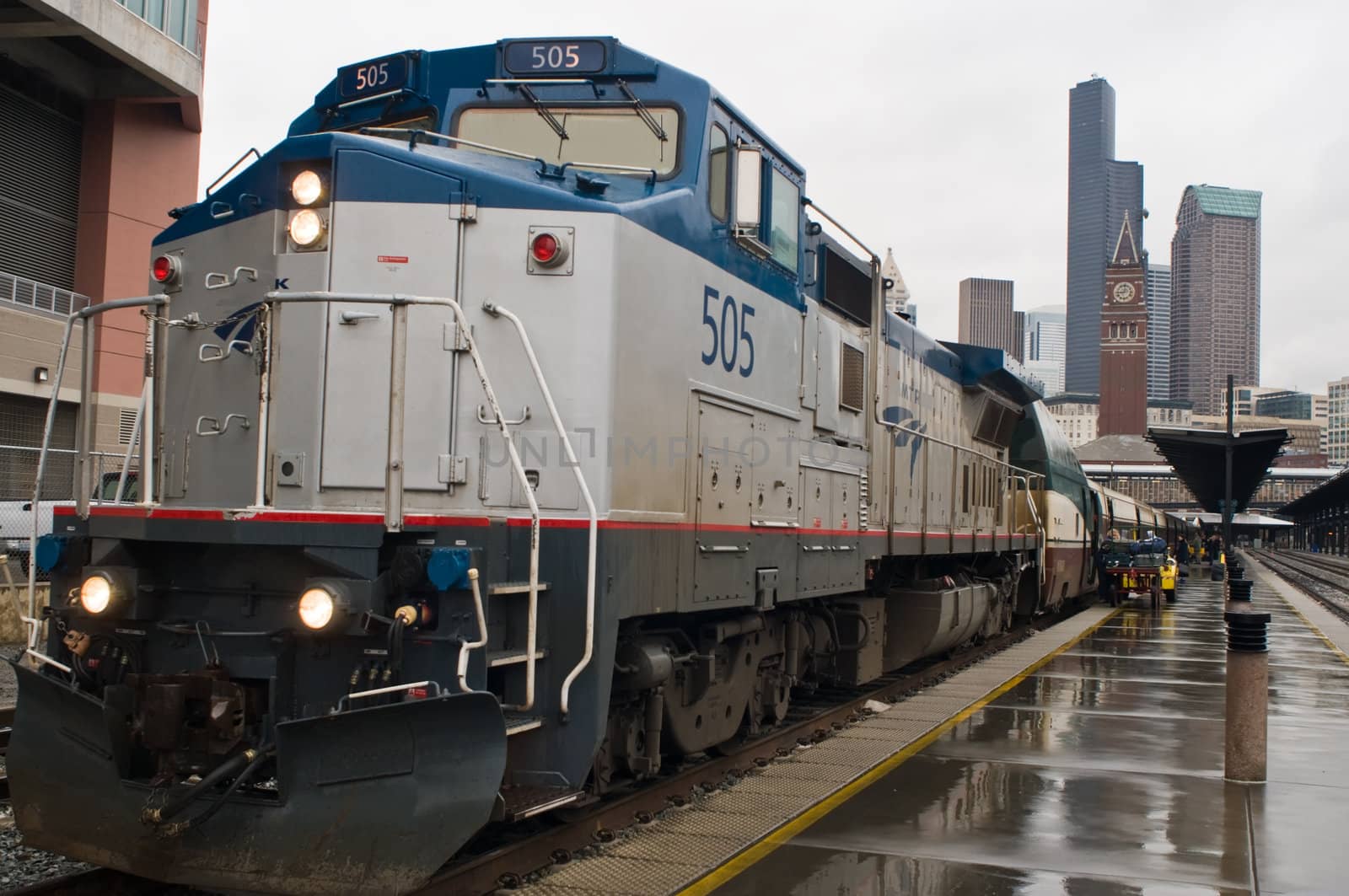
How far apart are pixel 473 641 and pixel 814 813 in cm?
269

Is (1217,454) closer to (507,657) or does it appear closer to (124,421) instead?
(124,421)

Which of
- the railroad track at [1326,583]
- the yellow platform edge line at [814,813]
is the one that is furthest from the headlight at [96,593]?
the railroad track at [1326,583]

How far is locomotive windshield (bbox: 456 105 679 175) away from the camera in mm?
6168

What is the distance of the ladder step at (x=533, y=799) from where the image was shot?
482 centimetres

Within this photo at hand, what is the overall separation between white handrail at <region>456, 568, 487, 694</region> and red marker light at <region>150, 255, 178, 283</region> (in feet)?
7.95

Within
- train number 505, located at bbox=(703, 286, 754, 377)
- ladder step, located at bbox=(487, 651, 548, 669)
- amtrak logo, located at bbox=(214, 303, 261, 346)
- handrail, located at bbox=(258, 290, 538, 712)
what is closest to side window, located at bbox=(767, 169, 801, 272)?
train number 505, located at bbox=(703, 286, 754, 377)

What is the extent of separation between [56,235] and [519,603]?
23108 millimetres

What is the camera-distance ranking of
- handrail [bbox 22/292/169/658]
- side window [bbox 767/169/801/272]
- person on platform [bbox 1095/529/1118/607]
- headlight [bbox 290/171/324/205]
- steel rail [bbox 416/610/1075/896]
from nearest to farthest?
steel rail [bbox 416/610/1075/896] → handrail [bbox 22/292/169/658] → headlight [bbox 290/171/324/205] → side window [bbox 767/169/801/272] → person on platform [bbox 1095/529/1118/607]

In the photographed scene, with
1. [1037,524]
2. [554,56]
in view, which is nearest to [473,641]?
[554,56]

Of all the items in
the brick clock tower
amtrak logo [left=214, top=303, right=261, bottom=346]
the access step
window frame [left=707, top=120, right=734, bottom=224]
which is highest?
the brick clock tower

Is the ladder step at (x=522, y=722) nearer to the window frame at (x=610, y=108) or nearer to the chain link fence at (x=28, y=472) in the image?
the chain link fence at (x=28, y=472)

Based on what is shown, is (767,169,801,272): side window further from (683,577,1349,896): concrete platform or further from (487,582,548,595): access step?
(683,577,1349,896): concrete platform

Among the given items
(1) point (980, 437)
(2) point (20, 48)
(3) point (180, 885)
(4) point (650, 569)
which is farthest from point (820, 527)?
(2) point (20, 48)

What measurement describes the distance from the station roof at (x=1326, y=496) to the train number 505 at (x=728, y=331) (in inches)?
1783
